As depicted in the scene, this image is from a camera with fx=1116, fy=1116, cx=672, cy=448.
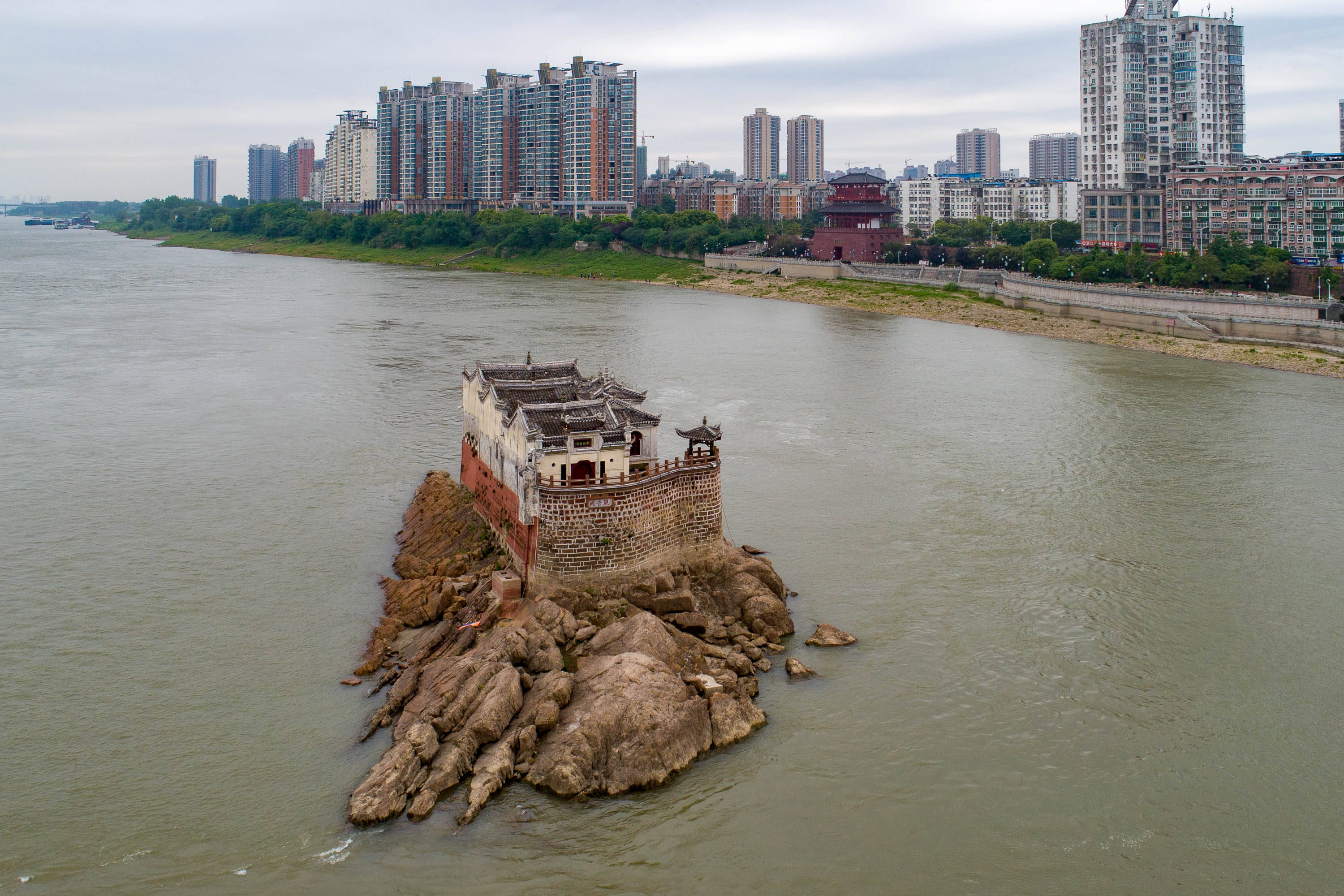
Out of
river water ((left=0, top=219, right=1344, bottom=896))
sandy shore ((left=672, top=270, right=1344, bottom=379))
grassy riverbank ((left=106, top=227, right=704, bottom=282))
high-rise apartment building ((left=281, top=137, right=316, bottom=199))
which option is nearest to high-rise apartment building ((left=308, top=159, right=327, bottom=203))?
high-rise apartment building ((left=281, top=137, right=316, bottom=199))

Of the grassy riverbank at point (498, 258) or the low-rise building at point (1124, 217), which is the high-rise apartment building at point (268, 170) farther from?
the low-rise building at point (1124, 217)

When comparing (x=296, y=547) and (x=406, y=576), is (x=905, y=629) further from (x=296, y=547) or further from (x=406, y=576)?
(x=296, y=547)

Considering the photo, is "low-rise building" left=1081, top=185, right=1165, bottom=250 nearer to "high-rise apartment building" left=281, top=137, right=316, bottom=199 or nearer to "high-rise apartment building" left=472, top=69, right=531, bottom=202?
"high-rise apartment building" left=472, top=69, right=531, bottom=202

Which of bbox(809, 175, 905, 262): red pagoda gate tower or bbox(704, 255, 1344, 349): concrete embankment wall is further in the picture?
bbox(809, 175, 905, 262): red pagoda gate tower

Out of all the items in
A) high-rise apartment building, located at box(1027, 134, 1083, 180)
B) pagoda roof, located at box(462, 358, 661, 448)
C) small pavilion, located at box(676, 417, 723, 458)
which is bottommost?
small pavilion, located at box(676, 417, 723, 458)

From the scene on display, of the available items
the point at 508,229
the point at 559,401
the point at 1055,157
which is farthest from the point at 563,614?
the point at 1055,157

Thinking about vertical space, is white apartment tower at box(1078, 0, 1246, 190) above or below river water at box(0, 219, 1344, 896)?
above

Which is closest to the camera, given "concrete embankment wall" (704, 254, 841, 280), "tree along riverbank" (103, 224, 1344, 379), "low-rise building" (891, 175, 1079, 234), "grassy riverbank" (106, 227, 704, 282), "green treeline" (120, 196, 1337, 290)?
"tree along riverbank" (103, 224, 1344, 379)

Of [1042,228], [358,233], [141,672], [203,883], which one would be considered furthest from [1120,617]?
[358,233]
